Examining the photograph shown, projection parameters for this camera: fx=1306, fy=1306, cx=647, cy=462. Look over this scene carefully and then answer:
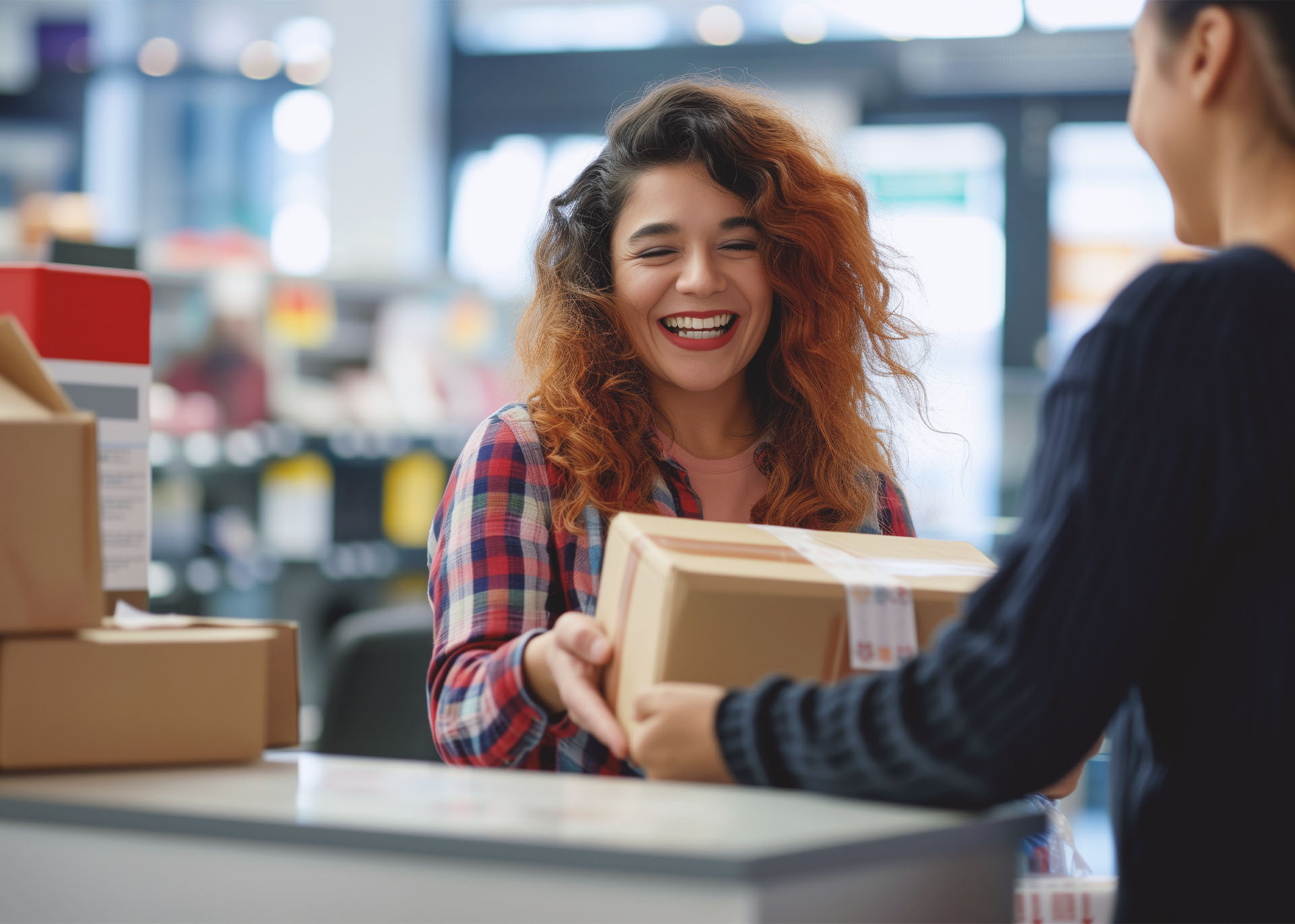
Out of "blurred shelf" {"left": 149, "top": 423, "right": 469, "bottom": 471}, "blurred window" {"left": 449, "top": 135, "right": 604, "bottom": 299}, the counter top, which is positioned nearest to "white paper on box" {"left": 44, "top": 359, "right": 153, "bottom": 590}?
the counter top

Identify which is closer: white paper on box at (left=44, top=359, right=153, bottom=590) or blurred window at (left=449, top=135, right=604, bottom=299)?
white paper on box at (left=44, top=359, right=153, bottom=590)

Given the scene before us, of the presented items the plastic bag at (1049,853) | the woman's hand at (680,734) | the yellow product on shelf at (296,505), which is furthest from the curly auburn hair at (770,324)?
the yellow product on shelf at (296,505)

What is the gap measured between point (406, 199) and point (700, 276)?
502 centimetres

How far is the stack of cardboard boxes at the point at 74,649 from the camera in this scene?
1109 mm

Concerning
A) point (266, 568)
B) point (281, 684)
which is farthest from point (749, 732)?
point (266, 568)

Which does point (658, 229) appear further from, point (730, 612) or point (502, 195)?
point (502, 195)

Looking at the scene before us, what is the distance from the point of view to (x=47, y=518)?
1120 mm

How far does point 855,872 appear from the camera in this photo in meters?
0.91

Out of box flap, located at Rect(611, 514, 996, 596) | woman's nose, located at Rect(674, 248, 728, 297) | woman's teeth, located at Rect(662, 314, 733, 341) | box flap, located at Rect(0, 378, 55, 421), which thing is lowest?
box flap, located at Rect(611, 514, 996, 596)

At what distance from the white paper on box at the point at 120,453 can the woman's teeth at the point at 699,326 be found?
0.67 m

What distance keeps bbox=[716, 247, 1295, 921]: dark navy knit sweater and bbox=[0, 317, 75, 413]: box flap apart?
746 millimetres

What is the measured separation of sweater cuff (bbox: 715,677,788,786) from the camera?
103 centimetres

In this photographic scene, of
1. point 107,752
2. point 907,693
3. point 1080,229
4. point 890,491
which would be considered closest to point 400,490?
point 1080,229

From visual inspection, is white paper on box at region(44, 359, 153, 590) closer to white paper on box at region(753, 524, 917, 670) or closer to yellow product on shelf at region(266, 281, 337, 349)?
white paper on box at region(753, 524, 917, 670)
